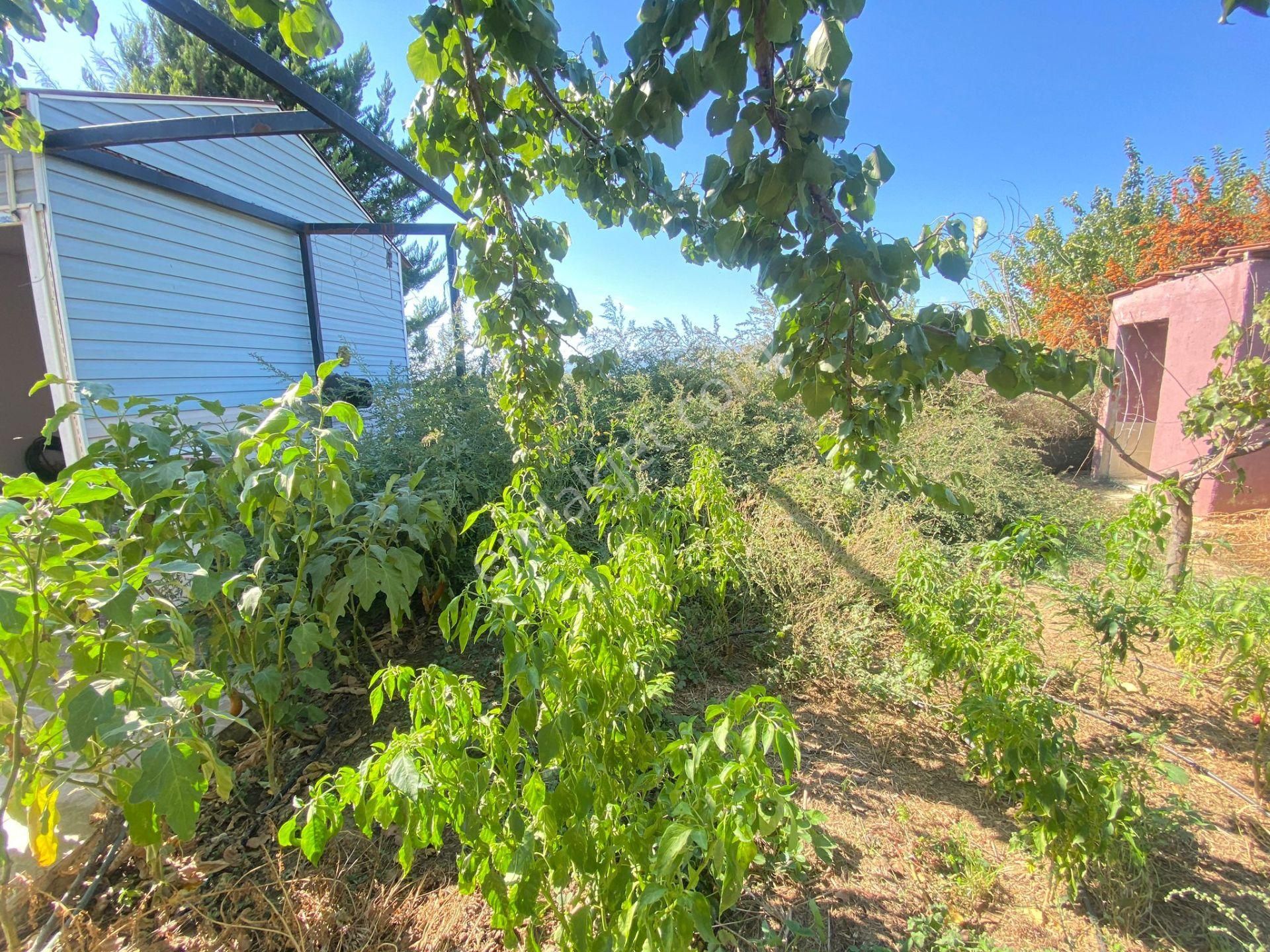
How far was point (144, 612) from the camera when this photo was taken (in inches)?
44.3

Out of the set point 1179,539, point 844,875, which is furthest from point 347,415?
point 1179,539

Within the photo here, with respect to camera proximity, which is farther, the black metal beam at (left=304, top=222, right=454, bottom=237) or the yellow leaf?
the black metal beam at (left=304, top=222, right=454, bottom=237)

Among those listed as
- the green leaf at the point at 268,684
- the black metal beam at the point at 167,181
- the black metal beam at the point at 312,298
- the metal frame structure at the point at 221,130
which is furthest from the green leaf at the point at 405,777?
the black metal beam at the point at 312,298

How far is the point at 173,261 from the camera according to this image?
191 inches

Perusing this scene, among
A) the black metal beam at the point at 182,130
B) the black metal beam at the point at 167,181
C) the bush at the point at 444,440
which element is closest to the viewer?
the bush at the point at 444,440

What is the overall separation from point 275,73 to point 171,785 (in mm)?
3836

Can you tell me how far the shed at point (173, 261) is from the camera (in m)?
3.92

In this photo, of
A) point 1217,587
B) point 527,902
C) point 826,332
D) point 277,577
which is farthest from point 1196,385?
point 277,577

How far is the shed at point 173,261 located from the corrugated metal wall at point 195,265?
0.01 m

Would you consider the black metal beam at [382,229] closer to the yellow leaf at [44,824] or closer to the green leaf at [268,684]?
the green leaf at [268,684]

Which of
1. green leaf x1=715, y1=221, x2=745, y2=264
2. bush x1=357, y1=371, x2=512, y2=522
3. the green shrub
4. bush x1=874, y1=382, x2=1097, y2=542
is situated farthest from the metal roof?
the green shrub

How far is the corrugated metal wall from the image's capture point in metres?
4.10

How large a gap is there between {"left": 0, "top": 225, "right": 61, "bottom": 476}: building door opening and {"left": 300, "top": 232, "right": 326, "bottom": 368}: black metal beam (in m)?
3.03

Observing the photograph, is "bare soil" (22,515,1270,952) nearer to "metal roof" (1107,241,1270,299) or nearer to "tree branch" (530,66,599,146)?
"tree branch" (530,66,599,146)
